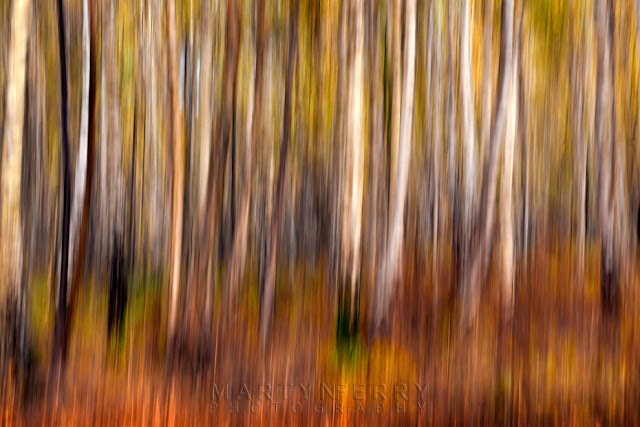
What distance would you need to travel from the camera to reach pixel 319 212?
238cm

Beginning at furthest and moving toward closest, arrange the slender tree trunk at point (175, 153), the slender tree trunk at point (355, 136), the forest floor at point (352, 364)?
1. the slender tree trunk at point (355, 136)
2. the slender tree trunk at point (175, 153)
3. the forest floor at point (352, 364)

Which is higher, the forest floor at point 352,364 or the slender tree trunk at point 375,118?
the slender tree trunk at point 375,118

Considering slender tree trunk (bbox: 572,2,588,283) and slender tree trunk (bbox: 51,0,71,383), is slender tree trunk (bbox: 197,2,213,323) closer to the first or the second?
slender tree trunk (bbox: 51,0,71,383)

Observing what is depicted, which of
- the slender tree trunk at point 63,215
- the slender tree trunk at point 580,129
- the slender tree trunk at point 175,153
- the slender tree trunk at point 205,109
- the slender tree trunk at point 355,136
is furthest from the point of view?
the slender tree trunk at point 580,129

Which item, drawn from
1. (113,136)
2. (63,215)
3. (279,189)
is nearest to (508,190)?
(279,189)

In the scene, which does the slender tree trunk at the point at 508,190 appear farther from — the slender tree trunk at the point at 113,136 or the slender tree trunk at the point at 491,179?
the slender tree trunk at the point at 113,136

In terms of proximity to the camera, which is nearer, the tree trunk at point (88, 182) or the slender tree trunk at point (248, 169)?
the tree trunk at point (88, 182)

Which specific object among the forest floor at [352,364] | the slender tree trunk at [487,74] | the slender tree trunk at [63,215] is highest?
the slender tree trunk at [487,74]

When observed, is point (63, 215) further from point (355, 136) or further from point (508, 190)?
point (508, 190)

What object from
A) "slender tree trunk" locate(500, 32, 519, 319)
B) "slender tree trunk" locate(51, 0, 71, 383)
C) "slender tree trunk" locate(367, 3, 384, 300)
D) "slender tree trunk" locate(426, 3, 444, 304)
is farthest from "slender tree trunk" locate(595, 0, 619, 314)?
"slender tree trunk" locate(51, 0, 71, 383)

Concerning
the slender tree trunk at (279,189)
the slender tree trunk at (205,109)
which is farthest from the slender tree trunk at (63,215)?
the slender tree trunk at (279,189)

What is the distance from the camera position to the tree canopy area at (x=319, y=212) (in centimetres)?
189

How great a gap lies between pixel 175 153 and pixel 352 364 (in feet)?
3.39

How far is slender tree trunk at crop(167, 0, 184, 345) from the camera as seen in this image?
82.1 inches
